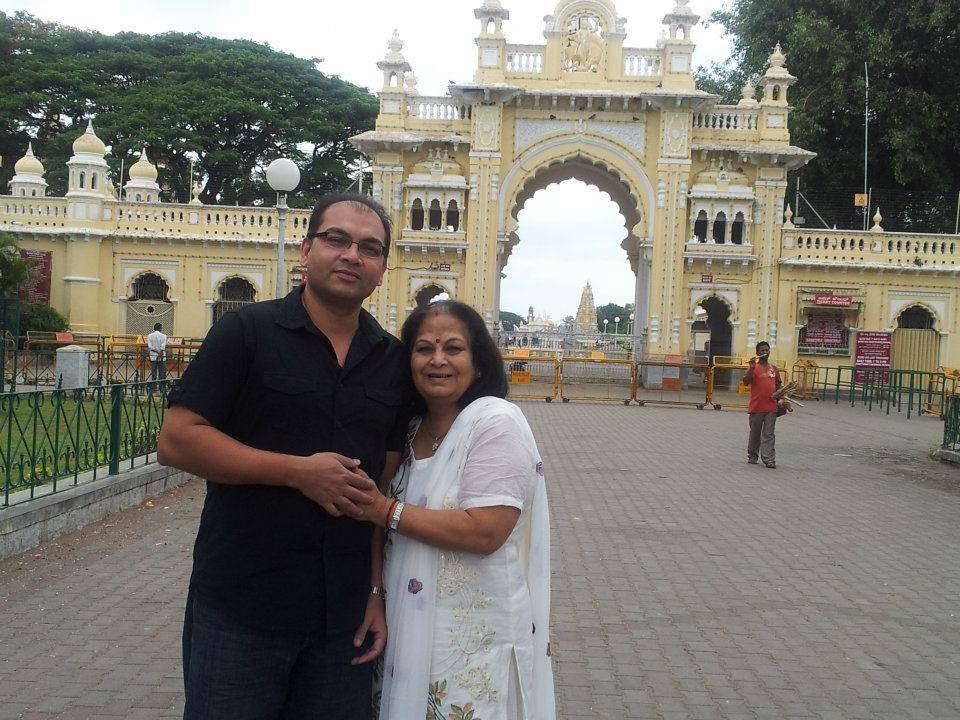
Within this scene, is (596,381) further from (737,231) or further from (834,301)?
(834,301)

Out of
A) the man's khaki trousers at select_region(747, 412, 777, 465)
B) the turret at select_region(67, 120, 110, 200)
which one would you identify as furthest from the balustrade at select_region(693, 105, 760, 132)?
the turret at select_region(67, 120, 110, 200)

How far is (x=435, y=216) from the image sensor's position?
27188 millimetres

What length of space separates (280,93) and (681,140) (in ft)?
74.1

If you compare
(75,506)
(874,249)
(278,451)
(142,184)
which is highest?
(142,184)

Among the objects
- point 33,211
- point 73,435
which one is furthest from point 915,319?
point 33,211

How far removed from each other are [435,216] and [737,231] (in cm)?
935

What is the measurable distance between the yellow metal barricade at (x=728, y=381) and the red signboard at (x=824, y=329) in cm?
169

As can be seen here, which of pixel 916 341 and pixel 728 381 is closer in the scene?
pixel 728 381

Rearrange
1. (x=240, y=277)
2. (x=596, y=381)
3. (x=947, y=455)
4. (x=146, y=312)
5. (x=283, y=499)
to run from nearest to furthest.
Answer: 1. (x=283, y=499)
2. (x=947, y=455)
3. (x=596, y=381)
4. (x=146, y=312)
5. (x=240, y=277)

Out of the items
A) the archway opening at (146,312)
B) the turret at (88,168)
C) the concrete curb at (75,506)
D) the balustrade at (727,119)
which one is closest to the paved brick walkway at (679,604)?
the concrete curb at (75,506)

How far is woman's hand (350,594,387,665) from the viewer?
238cm

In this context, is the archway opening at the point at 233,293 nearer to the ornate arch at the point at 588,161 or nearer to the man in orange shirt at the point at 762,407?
the ornate arch at the point at 588,161

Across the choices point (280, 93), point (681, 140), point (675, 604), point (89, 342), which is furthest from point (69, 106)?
point (675, 604)

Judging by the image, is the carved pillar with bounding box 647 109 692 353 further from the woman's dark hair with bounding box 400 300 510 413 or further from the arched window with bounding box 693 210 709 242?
the woman's dark hair with bounding box 400 300 510 413
